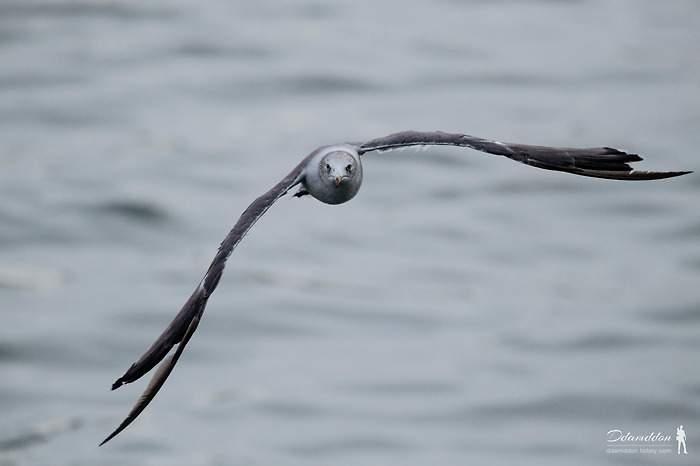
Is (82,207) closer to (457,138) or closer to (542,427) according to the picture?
(542,427)

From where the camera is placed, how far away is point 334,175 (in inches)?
494

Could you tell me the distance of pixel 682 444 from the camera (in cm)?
2948

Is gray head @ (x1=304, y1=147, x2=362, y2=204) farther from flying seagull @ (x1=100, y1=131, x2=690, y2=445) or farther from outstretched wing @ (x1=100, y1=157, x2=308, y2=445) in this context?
outstretched wing @ (x1=100, y1=157, x2=308, y2=445)

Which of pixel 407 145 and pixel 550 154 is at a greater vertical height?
pixel 407 145

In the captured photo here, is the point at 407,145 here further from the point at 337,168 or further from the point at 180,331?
the point at 180,331

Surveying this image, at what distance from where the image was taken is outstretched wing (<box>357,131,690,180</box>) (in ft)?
40.5

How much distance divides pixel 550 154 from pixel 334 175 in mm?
2219

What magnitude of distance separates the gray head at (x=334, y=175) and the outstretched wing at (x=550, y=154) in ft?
1.04

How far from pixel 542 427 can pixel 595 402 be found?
2.38 metres

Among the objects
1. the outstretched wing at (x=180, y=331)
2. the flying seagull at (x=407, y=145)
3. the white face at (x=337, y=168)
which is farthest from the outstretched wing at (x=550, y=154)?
the outstretched wing at (x=180, y=331)

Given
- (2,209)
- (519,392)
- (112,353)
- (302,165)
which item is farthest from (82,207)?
(302,165)

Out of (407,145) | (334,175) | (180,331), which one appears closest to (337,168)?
(334,175)

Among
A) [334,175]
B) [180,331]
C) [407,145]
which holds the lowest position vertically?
[180,331]

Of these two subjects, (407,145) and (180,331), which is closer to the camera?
(180,331)
